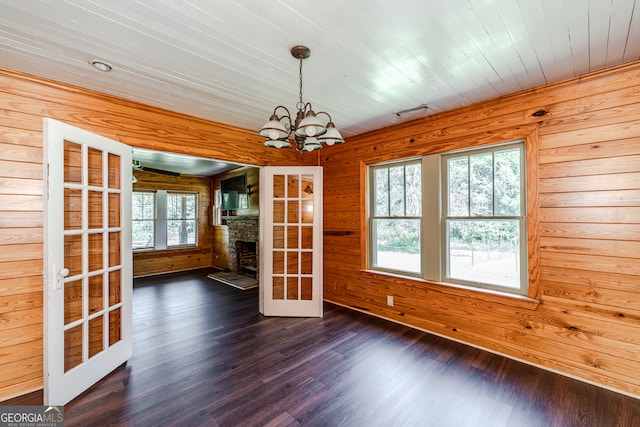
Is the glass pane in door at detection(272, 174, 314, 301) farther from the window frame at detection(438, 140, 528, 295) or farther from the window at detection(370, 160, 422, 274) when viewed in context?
the window frame at detection(438, 140, 528, 295)

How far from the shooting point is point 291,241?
386 centimetres

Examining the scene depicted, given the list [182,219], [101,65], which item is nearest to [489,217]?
[101,65]

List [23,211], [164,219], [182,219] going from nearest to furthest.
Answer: [23,211], [164,219], [182,219]

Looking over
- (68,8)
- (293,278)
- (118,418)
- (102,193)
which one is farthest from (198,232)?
(68,8)

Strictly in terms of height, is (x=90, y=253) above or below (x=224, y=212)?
below

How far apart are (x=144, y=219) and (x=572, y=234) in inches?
313

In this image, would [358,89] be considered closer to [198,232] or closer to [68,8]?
[68,8]

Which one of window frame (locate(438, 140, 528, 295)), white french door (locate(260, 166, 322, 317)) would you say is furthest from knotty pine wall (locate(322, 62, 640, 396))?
white french door (locate(260, 166, 322, 317))

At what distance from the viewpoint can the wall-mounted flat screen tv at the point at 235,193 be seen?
6.28m

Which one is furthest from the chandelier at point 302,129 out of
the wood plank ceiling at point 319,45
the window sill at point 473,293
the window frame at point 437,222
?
the window sill at point 473,293

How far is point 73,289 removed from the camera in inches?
84.4

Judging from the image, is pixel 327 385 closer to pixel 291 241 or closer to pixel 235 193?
pixel 291 241

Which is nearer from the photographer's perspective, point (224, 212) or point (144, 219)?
point (144, 219)

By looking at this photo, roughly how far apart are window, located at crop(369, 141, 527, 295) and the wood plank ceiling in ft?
2.53
